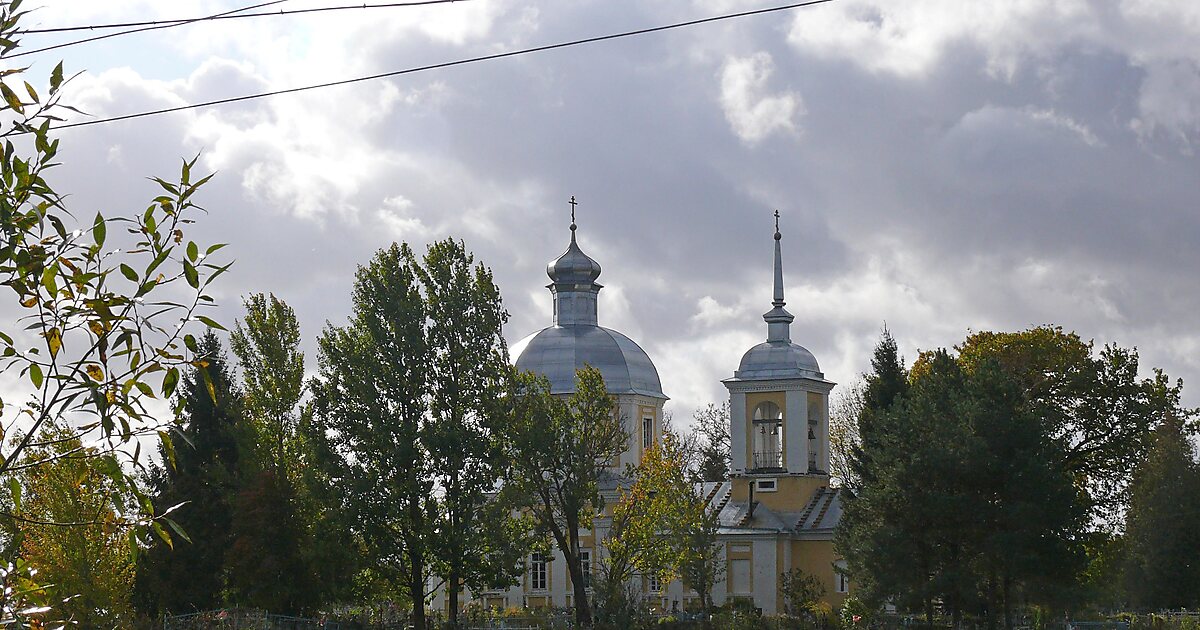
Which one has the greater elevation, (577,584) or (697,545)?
→ (697,545)

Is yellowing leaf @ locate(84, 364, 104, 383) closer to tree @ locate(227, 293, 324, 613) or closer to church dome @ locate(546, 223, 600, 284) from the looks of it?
tree @ locate(227, 293, 324, 613)

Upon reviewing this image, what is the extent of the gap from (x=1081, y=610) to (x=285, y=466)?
723 inches

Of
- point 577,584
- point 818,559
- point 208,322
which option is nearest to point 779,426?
point 818,559

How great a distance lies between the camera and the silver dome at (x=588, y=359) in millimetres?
56531

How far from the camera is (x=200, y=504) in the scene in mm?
36500

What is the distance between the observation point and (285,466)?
37375 mm

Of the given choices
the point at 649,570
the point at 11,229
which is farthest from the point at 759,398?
the point at 11,229

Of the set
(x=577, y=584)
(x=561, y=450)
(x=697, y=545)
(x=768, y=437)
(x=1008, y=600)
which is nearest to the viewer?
(x=1008, y=600)

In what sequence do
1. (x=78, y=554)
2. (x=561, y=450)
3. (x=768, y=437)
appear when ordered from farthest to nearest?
(x=768, y=437) < (x=561, y=450) < (x=78, y=554)

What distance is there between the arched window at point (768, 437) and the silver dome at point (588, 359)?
4.57 metres

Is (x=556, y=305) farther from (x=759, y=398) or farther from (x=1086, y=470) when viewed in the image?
(x=1086, y=470)

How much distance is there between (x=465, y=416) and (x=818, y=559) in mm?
20842

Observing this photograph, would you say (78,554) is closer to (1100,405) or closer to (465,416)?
(465,416)

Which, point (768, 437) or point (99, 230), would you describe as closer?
point (99, 230)
